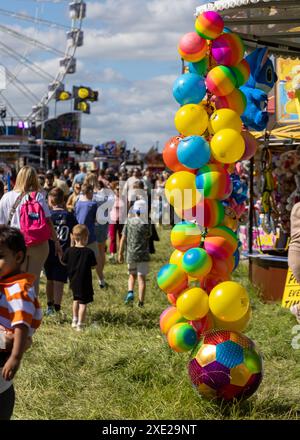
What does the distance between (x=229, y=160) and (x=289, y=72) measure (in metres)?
6.90

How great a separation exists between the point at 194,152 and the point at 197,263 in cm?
78

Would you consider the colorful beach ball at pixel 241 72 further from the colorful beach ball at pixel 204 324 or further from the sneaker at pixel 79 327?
the sneaker at pixel 79 327

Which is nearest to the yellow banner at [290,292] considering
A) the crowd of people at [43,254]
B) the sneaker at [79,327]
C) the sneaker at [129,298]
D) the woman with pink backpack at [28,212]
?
the crowd of people at [43,254]

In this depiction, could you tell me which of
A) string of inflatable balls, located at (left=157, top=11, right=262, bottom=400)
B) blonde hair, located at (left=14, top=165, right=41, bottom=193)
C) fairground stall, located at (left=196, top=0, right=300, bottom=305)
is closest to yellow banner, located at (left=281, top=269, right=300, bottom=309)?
fairground stall, located at (left=196, top=0, right=300, bottom=305)

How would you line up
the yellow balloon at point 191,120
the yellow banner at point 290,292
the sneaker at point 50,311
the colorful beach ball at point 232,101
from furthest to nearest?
the yellow banner at point 290,292, the sneaker at point 50,311, the colorful beach ball at point 232,101, the yellow balloon at point 191,120

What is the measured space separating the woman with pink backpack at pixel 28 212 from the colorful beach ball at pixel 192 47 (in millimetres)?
2414

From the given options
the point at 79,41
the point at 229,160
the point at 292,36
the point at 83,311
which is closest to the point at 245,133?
the point at 229,160

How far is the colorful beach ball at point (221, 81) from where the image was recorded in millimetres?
5160

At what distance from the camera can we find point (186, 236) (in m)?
5.23

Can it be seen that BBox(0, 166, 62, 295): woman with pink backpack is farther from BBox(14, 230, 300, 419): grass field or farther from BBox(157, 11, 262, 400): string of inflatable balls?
BBox(157, 11, 262, 400): string of inflatable balls

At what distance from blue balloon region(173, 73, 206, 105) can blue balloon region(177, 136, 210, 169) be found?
13.1 inches

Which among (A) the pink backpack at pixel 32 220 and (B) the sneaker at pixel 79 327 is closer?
(A) the pink backpack at pixel 32 220

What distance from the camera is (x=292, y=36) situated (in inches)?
274

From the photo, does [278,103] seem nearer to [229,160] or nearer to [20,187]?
[20,187]
